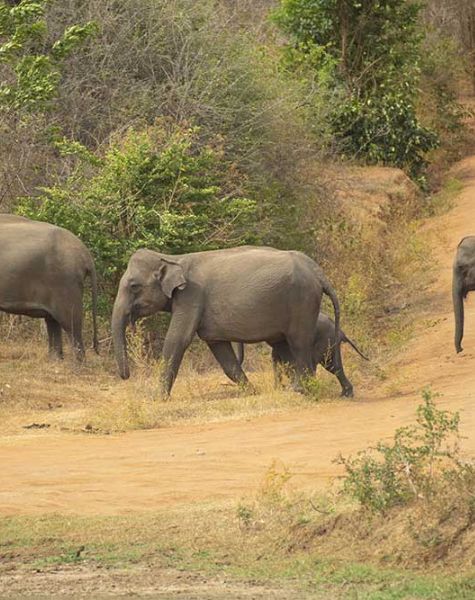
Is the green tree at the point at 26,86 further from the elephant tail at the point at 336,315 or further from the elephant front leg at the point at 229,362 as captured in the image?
the elephant tail at the point at 336,315

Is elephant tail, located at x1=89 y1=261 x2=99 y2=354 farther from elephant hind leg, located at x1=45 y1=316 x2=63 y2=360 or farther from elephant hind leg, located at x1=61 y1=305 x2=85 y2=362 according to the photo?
elephant hind leg, located at x1=45 y1=316 x2=63 y2=360

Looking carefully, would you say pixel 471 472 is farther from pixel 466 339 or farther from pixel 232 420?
pixel 466 339

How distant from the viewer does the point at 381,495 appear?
998cm

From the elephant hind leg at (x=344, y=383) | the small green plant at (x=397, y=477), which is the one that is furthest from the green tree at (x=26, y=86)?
the small green plant at (x=397, y=477)

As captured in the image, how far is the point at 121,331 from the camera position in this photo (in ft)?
53.8

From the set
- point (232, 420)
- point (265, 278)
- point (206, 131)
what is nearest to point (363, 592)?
point (232, 420)

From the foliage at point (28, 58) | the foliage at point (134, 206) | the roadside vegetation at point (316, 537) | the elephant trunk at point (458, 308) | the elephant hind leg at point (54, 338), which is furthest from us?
the foliage at point (134, 206)

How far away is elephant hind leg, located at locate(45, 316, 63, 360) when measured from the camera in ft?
61.6

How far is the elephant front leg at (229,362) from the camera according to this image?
1648 centimetres

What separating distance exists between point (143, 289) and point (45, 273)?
2.33 meters

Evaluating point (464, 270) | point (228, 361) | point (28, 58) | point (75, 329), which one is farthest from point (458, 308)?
point (28, 58)

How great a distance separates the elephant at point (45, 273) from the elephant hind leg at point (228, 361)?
1968 millimetres

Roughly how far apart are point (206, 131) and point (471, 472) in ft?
47.0

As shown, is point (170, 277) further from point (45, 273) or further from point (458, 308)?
point (458, 308)
